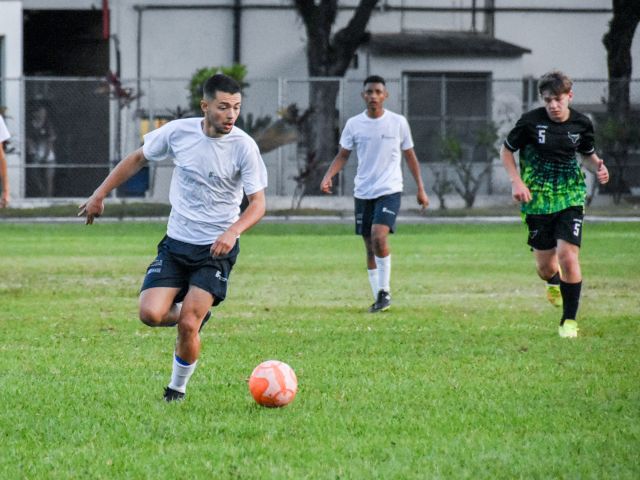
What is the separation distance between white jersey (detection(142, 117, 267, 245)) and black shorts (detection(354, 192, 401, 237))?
5133mm

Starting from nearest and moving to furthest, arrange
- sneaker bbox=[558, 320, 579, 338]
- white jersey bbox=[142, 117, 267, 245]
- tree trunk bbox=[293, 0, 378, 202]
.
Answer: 1. white jersey bbox=[142, 117, 267, 245]
2. sneaker bbox=[558, 320, 579, 338]
3. tree trunk bbox=[293, 0, 378, 202]

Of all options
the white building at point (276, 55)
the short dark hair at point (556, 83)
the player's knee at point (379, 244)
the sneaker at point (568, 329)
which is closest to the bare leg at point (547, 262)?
the sneaker at point (568, 329)

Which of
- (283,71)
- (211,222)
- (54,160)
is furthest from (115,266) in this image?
(283,71)

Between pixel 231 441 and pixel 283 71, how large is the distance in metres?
33.5

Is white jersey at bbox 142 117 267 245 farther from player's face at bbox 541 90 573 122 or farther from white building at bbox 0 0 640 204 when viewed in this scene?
white building at bbox 0 0 640 204

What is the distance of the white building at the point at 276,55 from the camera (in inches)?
1341

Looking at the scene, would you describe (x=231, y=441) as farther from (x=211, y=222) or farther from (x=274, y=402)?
(x=211, y=222)

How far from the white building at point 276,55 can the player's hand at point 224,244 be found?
25.3 meters

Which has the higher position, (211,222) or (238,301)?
(211,222)

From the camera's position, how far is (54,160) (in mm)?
33188

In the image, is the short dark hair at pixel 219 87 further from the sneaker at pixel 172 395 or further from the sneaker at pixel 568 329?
the sneaker at pixel 568 329

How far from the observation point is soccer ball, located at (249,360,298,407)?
744 cm

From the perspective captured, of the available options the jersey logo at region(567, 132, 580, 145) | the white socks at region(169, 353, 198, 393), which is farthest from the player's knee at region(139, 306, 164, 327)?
the jersey logo at region(567, 132, 580, 145)

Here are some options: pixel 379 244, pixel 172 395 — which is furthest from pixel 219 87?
pixel 379 244
